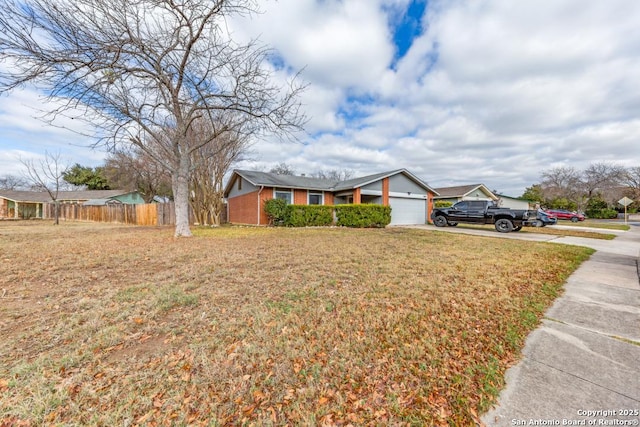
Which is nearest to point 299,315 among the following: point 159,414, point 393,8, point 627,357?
point 159,414

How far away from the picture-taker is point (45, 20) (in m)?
5.97

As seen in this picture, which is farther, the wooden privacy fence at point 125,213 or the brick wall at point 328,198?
the brick wall at point 328,198

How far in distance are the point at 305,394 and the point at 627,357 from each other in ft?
10.3

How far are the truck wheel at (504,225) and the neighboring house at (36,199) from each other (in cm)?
3766

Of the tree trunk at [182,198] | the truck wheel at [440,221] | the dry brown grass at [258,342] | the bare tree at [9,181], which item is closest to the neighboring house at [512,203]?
the truck wheel at [440,221]

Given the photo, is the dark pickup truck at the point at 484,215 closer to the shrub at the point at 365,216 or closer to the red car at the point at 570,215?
the shrub at the point at 365,216

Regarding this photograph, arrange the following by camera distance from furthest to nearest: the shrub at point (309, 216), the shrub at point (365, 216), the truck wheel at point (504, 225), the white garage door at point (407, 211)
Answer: the white garage door at point (407, 211)
the shrub at point (309, 216)
the shrub at point (365, 216)
the truck wheel at point (504, 225)

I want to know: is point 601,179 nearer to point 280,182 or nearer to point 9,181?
point 280,182

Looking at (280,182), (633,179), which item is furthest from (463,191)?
(633,179)

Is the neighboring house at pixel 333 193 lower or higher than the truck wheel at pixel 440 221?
higher

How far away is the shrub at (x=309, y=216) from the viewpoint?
615 inches

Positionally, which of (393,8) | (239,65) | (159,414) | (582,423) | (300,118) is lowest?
(582,423)

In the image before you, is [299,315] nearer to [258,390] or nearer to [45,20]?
[258,390]

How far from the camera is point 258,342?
2590 mm
